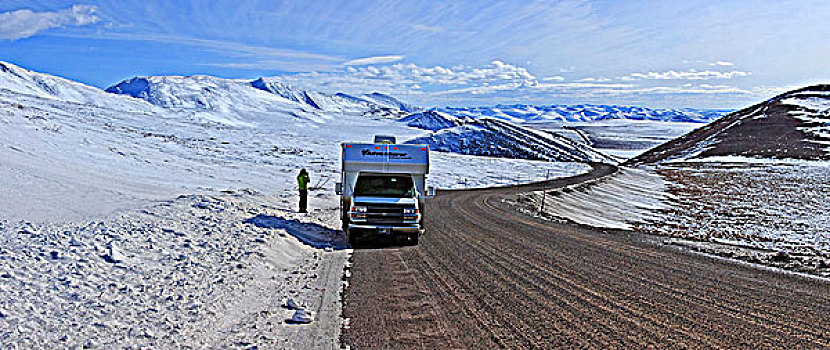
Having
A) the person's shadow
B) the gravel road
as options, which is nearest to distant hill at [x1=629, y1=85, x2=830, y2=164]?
the gravel road

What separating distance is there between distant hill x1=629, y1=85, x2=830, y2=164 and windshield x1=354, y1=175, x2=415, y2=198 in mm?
103350

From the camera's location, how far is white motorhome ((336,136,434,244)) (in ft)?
47.8

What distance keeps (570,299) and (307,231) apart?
9176 millimetres

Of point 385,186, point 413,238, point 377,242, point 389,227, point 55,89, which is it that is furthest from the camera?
point 55,89

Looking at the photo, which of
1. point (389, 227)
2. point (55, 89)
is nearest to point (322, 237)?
point (389, 227)

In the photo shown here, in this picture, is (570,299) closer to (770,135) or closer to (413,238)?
(413,238)

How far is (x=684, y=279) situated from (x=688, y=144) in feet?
443

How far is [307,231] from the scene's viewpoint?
16266 millimetres

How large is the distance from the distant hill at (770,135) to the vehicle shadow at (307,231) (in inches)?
4106

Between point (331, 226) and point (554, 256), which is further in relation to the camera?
point (331, 226)

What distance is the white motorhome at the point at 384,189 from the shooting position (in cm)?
1455

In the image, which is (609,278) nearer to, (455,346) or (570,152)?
(455,346)

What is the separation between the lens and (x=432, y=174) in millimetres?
48594

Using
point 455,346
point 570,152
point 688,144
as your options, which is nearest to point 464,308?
point 455,346
